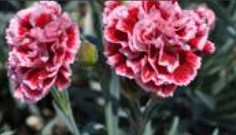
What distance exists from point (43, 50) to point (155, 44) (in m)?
0.22

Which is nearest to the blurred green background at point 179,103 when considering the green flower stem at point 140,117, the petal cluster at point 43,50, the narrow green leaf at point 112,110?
the narrow green leaf at point 112,110

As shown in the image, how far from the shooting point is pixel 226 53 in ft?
7.52

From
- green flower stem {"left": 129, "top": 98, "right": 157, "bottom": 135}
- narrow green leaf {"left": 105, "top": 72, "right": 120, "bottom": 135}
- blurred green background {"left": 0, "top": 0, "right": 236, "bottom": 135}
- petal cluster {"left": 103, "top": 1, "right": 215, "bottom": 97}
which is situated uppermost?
petal cluster {"left": 103, "top": 1, "right": 215, "bottom": 97}

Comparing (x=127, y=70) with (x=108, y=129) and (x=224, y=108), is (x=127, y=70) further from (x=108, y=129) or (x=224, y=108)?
(x=224, y=108)

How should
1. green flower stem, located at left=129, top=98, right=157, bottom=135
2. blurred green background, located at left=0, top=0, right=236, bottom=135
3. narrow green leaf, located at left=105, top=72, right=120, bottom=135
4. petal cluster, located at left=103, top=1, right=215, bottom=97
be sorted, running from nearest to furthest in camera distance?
1. petal cluster, located at left=103, top=1, right=215, bottom=97
2. green flower stem, located at left=129, top=98, right=157, bottom=135
3. narrow green leaf, located at left=105, top=72, right=120, bottom=135
4. blurred green background, located at left=0, top=0, right=236, bottom=135

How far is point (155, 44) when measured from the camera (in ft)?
4.21

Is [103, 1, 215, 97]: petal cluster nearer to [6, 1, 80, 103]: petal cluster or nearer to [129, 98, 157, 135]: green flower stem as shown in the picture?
[6, 1, 80, 103]: petal cluster

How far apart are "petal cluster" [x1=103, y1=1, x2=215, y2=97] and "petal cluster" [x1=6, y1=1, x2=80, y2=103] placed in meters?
0.08

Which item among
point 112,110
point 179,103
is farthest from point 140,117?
point 179,103

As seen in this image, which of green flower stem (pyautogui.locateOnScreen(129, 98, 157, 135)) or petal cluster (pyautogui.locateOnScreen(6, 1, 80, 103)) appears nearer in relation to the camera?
petal cluster (pyautogui.locateOnScreen(6, 1, 80, 103))

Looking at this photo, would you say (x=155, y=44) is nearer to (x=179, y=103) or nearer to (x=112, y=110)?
(x=112, y=110)

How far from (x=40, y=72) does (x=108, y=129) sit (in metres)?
0.48

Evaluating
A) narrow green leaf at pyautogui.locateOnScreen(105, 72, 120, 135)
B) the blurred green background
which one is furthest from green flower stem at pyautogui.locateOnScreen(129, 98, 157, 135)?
the blurred green background

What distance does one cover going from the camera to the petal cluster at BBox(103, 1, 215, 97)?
4.24ft
